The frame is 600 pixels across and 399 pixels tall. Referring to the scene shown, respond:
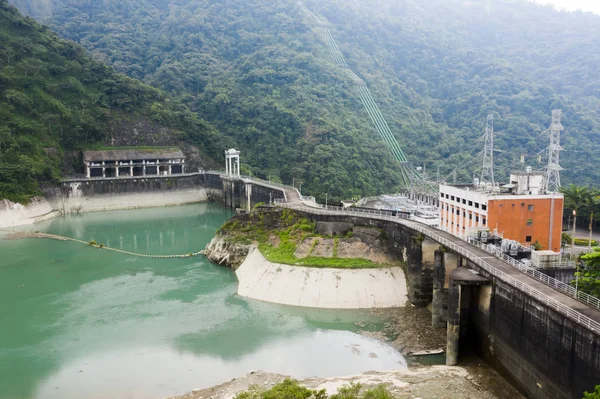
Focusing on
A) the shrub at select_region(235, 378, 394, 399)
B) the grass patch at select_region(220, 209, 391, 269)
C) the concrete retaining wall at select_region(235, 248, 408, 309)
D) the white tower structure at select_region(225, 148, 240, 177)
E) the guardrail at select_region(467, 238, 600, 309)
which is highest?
the white tower structure at select_region(225, 148, 240, 177)

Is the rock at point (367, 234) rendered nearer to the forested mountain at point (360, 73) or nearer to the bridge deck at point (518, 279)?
the bridge deck at point (518, 279)

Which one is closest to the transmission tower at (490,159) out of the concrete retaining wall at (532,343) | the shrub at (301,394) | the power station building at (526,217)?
the power station building at (526,217)

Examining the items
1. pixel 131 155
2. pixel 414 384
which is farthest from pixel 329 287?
pixel 131 155

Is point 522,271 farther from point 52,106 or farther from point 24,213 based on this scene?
point 52,106

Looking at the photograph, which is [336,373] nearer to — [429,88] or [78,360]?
[78,360]

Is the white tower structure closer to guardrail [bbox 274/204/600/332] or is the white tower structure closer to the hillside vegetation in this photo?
the hillside vegetation

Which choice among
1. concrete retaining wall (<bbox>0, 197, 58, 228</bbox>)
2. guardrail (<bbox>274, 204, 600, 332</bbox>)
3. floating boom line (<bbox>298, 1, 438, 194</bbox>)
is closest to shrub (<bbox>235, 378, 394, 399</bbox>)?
guardrail (<bbox>274, 204, 600, 332</bbox>)
